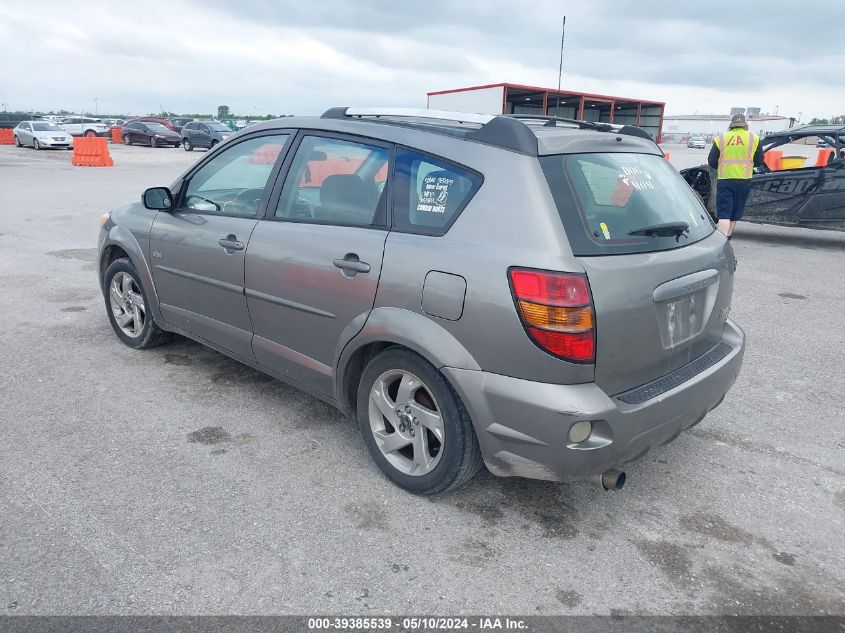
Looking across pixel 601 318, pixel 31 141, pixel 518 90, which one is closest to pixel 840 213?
pixel 601 318

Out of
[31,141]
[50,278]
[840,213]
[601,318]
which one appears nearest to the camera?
[601,318]

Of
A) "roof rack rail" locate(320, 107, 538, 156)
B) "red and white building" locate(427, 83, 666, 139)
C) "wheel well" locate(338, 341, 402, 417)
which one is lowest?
"wheel well" locate(338, 341, 402, 417)

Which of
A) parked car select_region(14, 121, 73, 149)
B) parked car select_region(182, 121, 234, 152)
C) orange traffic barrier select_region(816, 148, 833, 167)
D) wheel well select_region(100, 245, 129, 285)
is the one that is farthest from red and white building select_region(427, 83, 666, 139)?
wheel well select_region(100, 245, 129, 285)

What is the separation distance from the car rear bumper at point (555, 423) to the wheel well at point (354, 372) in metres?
0.53

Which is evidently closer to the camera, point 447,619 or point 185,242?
point 447,619

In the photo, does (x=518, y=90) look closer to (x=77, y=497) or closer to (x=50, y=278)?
(x=50, y=278)

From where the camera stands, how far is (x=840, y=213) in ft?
31.4

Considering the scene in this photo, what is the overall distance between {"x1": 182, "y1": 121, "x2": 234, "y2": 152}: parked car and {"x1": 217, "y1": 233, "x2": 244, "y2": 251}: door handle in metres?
33.3

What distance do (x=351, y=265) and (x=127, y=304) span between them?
2.64 metres

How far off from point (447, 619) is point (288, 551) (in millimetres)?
724

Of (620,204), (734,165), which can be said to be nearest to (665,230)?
(620,204)

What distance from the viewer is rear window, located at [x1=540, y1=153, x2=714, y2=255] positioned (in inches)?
108

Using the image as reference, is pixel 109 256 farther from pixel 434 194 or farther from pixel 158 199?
pixel 434 194

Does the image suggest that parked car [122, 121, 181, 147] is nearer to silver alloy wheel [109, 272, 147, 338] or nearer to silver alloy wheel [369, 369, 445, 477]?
silver alloy wheel [109, 272, 147, 338]
